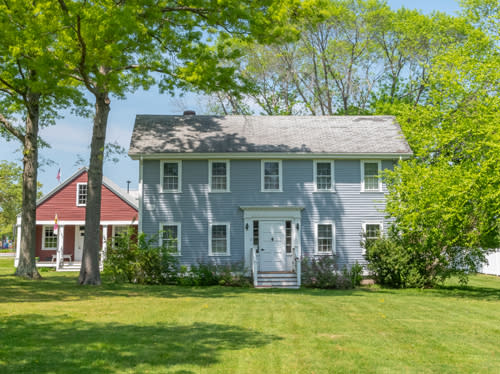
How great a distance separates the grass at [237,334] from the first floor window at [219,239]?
699cm

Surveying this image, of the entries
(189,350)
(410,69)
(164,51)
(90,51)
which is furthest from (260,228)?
(410,69)

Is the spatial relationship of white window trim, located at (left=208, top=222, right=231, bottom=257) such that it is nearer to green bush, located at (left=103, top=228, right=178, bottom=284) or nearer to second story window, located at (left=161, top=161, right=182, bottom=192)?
second story window, located at (left=161, top=161, right=182, bottom=192)

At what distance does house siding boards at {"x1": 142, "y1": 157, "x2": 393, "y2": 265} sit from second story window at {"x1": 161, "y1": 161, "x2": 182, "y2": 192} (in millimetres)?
214

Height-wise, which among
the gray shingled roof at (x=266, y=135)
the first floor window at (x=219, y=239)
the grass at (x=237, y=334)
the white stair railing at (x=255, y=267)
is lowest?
the grass at (x=237, y=334)

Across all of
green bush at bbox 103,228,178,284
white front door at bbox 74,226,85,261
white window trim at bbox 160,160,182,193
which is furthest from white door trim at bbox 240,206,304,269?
white front door at bbox 74,226,85,261

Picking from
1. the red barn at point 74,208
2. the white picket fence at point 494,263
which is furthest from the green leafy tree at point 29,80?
the white picket fence at point 494,263

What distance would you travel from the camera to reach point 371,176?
73.4 ft

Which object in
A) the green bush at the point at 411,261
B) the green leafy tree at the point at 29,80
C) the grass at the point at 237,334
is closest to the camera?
the grass at the point at 237,334

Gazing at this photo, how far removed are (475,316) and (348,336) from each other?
4867 mm

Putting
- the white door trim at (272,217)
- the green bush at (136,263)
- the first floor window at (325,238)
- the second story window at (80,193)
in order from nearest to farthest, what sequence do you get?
the green bush at (136,263) < the white door trim at (272,217) < the first floor window at (325,238) < the second story window at (80,193)

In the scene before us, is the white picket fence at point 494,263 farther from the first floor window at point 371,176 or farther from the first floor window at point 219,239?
the first floor window at point 219,239

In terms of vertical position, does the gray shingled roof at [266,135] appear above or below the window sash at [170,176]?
above

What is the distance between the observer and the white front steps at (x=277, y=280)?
19844 mm

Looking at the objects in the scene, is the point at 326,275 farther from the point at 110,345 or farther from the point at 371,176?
the point at 110,345
